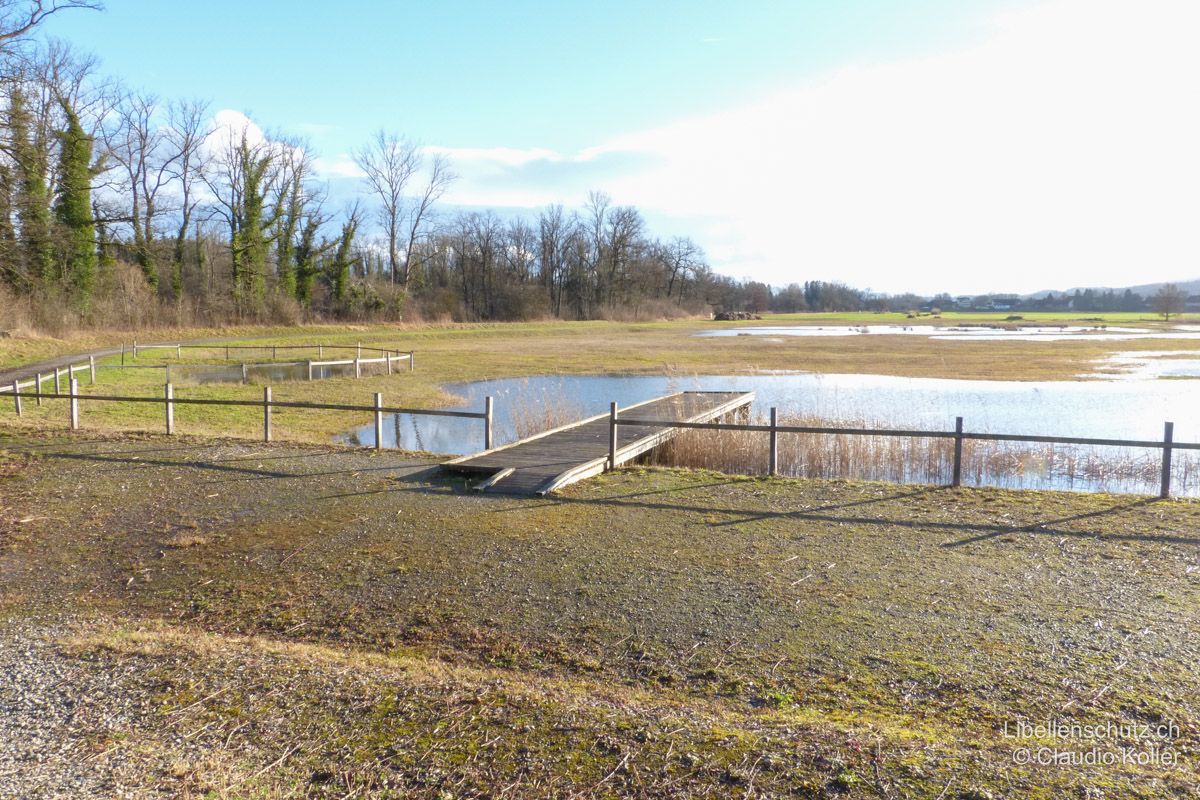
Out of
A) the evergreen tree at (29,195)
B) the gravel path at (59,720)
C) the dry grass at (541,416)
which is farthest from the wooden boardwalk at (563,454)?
the evergreen tree at (29,195)

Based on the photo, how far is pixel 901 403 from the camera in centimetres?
2552

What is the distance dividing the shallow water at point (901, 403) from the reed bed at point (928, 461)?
18 centimetres

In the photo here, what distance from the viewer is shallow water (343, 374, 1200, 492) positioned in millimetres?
20047

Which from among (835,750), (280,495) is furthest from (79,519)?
(835,750)

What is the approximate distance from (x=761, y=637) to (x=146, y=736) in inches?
164

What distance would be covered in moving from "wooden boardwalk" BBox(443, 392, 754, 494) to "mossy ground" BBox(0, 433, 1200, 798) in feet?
2.26

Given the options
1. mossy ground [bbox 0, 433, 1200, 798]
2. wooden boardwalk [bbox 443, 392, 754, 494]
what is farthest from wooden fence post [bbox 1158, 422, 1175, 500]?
wooden boardwalk [bbox 443, 392, 754, 494]

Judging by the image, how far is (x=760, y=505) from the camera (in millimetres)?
10969

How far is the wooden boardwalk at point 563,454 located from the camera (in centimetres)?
1206

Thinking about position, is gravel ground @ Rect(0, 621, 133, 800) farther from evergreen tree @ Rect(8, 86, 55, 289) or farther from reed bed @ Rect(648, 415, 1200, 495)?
evergreen tree @ Rect(8, 86, 55, 289)

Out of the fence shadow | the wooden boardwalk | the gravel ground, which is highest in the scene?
the wooden boardwalk
